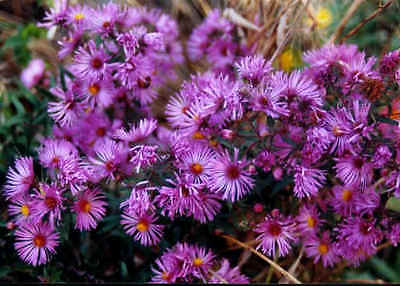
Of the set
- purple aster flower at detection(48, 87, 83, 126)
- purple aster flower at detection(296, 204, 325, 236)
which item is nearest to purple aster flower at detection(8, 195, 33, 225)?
purple aster flower at detection(48, 87, 83, 126)

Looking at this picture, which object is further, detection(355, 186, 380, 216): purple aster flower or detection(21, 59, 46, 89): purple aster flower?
detection(21, 59, 46, 89): purple aster flower

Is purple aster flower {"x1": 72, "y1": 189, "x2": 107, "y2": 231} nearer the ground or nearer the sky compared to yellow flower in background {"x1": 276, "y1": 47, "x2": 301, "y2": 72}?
nearer the ground

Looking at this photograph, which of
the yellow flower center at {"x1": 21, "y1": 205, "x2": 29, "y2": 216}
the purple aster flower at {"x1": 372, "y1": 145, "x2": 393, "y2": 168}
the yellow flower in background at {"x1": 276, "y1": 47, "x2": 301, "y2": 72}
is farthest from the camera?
the yellow flower in background at {"x1": 276, "y1": 47, "x2": 301, "y2": 72}

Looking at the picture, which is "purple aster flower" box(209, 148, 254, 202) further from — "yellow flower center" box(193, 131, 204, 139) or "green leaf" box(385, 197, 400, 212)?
"green leaf" box(385, 197, 400, 212)

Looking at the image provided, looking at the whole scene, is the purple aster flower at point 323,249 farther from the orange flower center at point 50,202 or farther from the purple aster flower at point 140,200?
the orange flower center at point 50,202

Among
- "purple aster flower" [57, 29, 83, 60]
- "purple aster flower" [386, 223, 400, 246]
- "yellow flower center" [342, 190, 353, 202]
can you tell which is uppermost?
"purple aster flower" [57, 29, 83, 60]

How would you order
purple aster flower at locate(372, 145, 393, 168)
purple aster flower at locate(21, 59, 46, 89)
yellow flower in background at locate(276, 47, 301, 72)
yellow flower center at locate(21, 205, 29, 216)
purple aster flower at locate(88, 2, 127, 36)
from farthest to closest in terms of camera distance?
purple aster flower at locate(21, 59, 46, 89) → yellow flower in background at locate(276, 47, 301, 72) → purple aster flower at locate(88, 2, 127, 36) → yellow flower center at locate(21, 205, 29, 216) → purple aster flower at locate(372, 145, 393, 168)

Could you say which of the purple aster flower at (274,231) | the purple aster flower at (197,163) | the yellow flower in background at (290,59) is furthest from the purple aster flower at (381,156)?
the yellow flower in background at (290,59)
